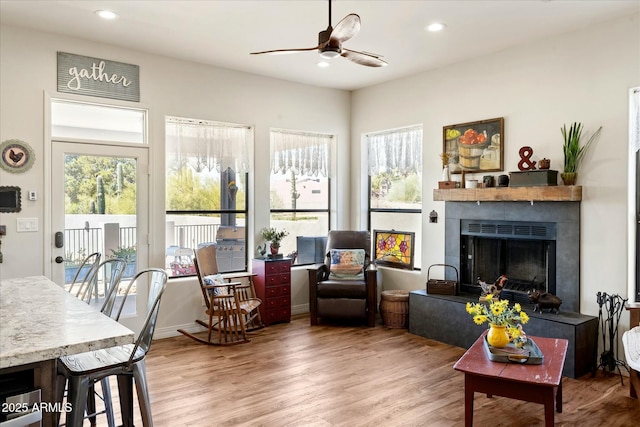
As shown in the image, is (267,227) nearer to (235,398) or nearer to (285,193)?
(285,193)

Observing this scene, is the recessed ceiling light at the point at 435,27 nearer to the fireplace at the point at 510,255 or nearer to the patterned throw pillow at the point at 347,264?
the fireplace at the point at 510,255

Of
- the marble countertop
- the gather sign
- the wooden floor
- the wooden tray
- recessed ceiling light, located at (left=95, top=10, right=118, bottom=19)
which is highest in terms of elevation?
recessed ceiling light, located at (left=95, top=10, right=118, bottom=19)

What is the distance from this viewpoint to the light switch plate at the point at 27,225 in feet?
13.8

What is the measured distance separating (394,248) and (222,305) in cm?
242

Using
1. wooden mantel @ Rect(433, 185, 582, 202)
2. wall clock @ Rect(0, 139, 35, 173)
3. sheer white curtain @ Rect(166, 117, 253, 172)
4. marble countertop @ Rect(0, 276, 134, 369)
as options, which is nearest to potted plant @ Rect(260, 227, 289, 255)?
sheer white curtain @ Rect(166, 117, 253, 172)

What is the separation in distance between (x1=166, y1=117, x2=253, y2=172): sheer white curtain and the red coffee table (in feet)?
12.0

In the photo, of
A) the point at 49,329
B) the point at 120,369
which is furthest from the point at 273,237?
the point at 49,329

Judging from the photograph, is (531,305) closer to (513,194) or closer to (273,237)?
(513,194)

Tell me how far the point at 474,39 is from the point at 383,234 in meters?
2.72

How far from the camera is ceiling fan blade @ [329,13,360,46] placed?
2.83 meters

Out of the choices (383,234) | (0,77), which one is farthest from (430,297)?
(0,77)

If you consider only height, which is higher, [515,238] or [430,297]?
[515,238]

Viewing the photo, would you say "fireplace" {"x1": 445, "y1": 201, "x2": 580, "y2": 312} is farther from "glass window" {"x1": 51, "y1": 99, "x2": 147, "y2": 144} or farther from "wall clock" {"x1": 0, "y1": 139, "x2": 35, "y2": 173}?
"wall clock" {"x1": 0, "y1": 139, "x2": 35, "y2": 173}

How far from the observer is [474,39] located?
4484 millimetres
